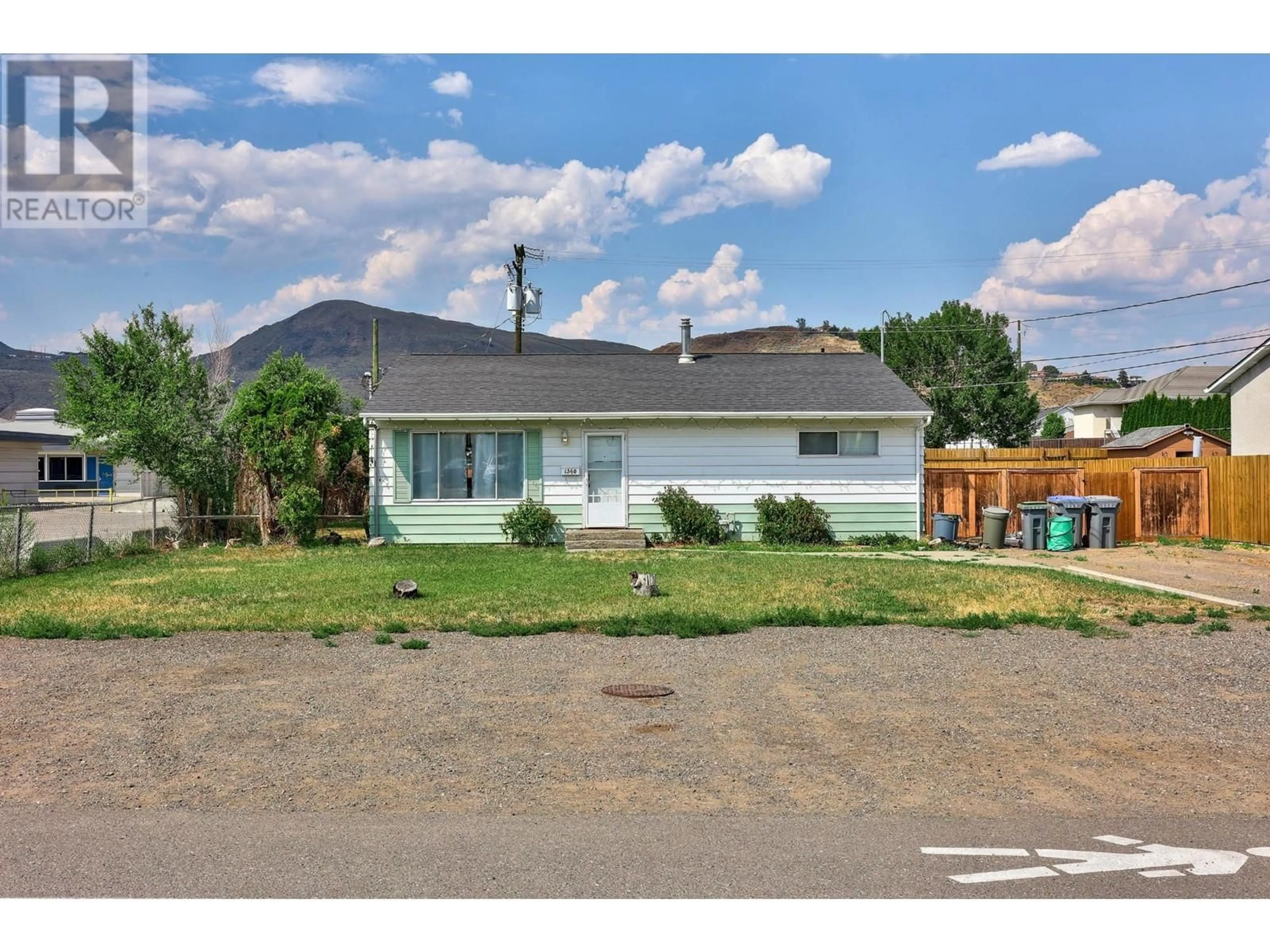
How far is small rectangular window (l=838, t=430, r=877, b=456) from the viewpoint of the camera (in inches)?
818

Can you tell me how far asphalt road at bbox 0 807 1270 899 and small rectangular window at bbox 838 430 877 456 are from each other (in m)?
15.9

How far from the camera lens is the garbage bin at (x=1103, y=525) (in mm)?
19812

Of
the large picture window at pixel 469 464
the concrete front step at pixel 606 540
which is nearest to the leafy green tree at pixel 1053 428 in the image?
the concrete front step at pixel 606 540

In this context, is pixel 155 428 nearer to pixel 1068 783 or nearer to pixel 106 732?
pixel 106 732

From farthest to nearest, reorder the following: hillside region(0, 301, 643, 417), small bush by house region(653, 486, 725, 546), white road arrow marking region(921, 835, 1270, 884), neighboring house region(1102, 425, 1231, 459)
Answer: hillside region(0, 301, 643, 417)
neighboring house region(1102, 425, 1231, 459)
small bush by house region(653, 486, 725, 546)
white road arrow marking region(921, 835, 1270, 884)

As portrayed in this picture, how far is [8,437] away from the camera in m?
30.8

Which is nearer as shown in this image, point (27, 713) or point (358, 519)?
point (27, 713)

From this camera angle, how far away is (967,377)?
5275cm

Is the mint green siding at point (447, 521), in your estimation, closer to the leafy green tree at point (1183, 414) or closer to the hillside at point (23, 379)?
the leafy green tree at point (1183, 414)

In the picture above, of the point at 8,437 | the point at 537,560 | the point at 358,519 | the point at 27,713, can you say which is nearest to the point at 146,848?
the point at 27,713

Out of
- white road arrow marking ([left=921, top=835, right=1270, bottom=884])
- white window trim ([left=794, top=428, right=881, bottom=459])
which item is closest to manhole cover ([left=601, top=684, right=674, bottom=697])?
white road arrow marking ([left=921, top=835, right=1270, bottom=884])

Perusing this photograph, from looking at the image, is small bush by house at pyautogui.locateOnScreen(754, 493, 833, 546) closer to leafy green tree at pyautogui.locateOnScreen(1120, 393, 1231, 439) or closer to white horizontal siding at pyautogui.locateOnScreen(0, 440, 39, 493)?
white horizontal siding at pyautogui.locateOnScreen(0, 440, 39, 493)

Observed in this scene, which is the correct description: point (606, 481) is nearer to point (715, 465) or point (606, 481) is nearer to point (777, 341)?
point (715, 465)

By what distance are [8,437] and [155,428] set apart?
1527cm
